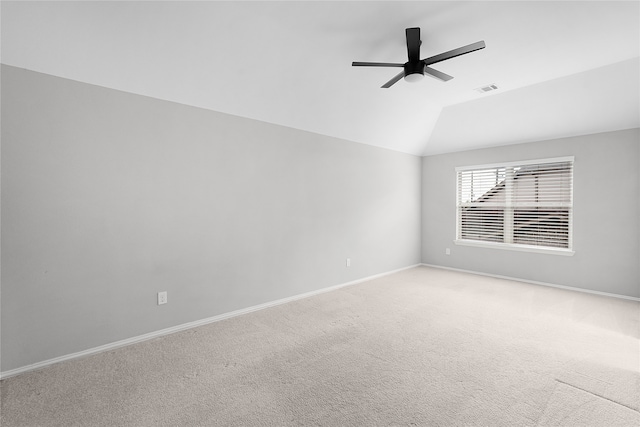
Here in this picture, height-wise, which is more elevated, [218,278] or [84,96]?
[84,96]

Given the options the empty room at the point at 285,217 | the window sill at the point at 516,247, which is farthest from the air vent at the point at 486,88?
the window sill at the point at 516,247

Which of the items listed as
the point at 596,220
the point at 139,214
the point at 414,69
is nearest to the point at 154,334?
the point at 139,214

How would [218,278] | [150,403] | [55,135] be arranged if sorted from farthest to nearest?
[218,278] < [55,135] < [150,403]

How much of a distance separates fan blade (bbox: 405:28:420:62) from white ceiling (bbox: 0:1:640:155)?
0.86 feet

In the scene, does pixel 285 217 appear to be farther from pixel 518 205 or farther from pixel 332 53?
pixel 518 205

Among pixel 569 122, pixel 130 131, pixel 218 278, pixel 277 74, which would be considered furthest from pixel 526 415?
pixel 569 122

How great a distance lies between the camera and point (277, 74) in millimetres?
3084

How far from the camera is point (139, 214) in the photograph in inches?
107

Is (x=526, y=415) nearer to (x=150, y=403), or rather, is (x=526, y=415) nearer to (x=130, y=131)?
(x=150, y=403)

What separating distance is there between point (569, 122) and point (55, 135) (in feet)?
19.9

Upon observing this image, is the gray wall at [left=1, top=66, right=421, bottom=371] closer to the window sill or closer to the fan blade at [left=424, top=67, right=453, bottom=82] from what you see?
the fan blade at [left=424, top=67, right=453, bottom=82]

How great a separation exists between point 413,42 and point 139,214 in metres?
2.87

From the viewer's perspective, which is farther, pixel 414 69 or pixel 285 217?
pixel 285 217

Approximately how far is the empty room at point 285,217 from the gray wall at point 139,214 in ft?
0.05
